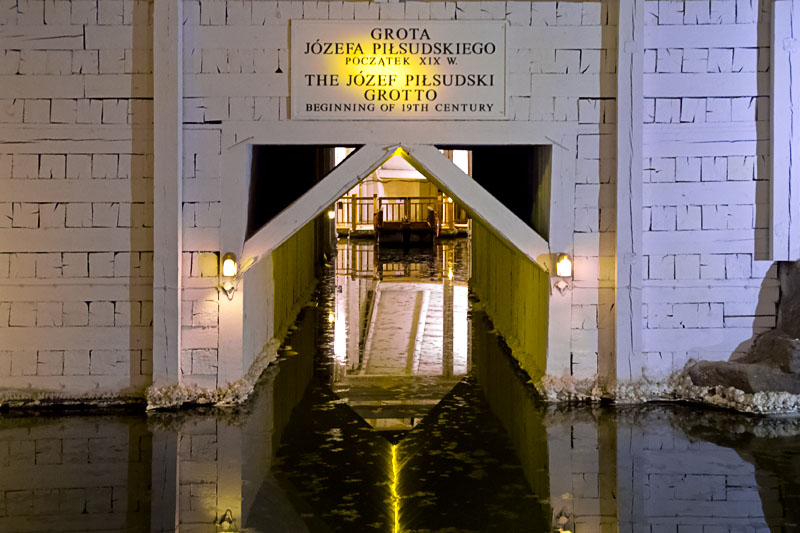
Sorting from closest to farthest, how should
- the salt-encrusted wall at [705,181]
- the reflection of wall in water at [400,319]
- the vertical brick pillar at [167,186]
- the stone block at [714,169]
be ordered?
the vertical brick pillar at [167,186] → the salt-encrusted wall at [705,181] → the stone block at [714,169] → the reflection of wall in water at [400,319]

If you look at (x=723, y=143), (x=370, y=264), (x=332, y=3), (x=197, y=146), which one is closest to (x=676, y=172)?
(x=723, y=143)

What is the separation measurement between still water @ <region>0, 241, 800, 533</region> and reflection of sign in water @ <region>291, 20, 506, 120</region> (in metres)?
3.10

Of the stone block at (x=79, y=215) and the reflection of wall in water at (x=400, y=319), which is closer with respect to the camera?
the stone block at (x=79, y=215)

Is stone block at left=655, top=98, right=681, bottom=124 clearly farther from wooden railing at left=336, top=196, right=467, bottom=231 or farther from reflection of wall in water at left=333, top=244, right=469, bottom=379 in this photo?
wooden railing at left=336, top=196, right=467, bottom=231

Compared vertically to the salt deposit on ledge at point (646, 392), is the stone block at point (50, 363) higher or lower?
higher

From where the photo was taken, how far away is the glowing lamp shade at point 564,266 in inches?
416

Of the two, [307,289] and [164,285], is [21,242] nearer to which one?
[164,285]

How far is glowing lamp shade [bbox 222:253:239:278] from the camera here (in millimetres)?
10445

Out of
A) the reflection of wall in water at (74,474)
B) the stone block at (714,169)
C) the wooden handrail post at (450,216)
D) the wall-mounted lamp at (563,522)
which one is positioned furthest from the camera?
the wooden handrail post at (450,216)

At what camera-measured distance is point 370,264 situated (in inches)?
985

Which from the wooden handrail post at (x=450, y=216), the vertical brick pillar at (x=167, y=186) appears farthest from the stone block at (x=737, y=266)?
the wooden handrail post at (x=450, y=216)

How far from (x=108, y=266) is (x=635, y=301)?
17.7 feet

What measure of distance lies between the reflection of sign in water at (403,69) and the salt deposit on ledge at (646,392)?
285cm

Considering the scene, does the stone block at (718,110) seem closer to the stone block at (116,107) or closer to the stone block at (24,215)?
the stone block at (116,107)
